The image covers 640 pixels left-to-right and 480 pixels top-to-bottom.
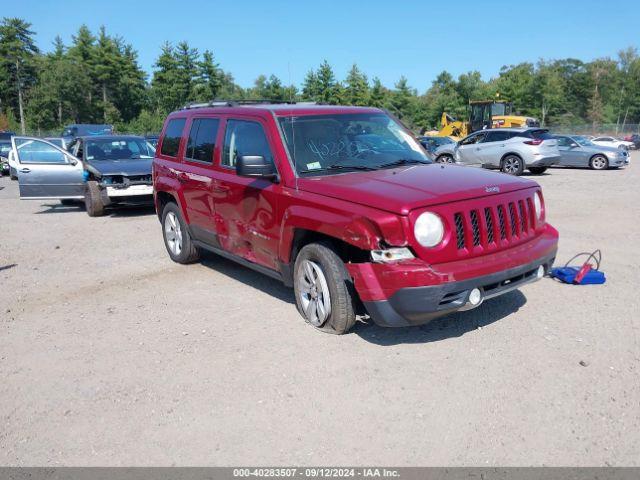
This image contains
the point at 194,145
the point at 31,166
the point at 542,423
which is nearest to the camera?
the point at 542,423

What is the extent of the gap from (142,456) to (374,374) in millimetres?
1686

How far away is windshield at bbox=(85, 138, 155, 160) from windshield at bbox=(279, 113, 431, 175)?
8.63 m

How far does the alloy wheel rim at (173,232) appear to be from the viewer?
7332mm

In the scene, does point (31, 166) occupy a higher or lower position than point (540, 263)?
higher

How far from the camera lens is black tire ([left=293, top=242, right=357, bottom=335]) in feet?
14.6

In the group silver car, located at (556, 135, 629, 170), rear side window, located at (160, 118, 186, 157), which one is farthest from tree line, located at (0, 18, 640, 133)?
rear side window, located at (160, 118, 186, 157)

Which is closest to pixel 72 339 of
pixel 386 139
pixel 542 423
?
pixel 386 139

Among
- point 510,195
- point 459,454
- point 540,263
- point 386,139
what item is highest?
point 386,139

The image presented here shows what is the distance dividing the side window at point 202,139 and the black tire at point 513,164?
14.4 metres

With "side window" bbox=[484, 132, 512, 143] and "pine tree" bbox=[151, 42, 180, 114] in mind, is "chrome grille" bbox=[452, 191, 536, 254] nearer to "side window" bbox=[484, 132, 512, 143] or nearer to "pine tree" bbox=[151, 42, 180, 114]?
"side window" bbox=[484, 132, 512, 143]

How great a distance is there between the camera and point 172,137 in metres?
7.21

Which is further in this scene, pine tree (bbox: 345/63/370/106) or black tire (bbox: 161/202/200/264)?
pine tree (bbox: 345/63/370/106)

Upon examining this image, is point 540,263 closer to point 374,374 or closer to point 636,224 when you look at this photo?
point 374,374

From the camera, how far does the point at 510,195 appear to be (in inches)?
179
